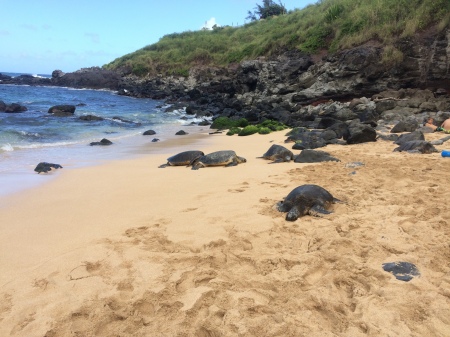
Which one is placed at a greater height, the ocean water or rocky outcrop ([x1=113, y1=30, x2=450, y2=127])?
rocky outcrop ([x1=113, y1=30, x2=450, y2=127])

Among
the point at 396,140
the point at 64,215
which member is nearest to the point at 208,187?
the point at 64,215

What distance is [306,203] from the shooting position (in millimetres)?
4445

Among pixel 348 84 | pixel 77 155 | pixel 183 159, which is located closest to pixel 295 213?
pixel 183 159

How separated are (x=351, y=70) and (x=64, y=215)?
17.7 meters

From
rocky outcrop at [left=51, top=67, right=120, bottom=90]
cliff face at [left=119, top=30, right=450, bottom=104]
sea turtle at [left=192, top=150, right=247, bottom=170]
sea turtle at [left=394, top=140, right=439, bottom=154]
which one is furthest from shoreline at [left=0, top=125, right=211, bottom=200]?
rocky outcrop at [left=51, top=67, right=120, bottom=90]

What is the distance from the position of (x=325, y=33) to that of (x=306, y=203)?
73.4 feet

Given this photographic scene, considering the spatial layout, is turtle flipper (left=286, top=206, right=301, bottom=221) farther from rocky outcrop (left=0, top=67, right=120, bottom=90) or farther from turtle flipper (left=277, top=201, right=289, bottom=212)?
rocky outcrop (left=0, top=67, right=120, bottom=90)

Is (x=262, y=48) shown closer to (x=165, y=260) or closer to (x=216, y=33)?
(x=216, y=33)

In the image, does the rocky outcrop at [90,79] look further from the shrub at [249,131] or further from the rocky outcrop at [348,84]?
the shrub at [249,131]

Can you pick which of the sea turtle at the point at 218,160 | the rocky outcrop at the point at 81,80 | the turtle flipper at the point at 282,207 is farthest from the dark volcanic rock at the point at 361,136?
the rocky outcrop at the point at 81,80

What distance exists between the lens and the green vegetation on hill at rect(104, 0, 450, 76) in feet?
59.5

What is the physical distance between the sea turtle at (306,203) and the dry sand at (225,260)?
5.2 inches

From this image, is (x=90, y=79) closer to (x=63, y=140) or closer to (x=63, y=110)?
(x=63, y=110)

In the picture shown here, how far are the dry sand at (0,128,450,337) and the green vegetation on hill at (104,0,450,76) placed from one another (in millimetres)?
15754
